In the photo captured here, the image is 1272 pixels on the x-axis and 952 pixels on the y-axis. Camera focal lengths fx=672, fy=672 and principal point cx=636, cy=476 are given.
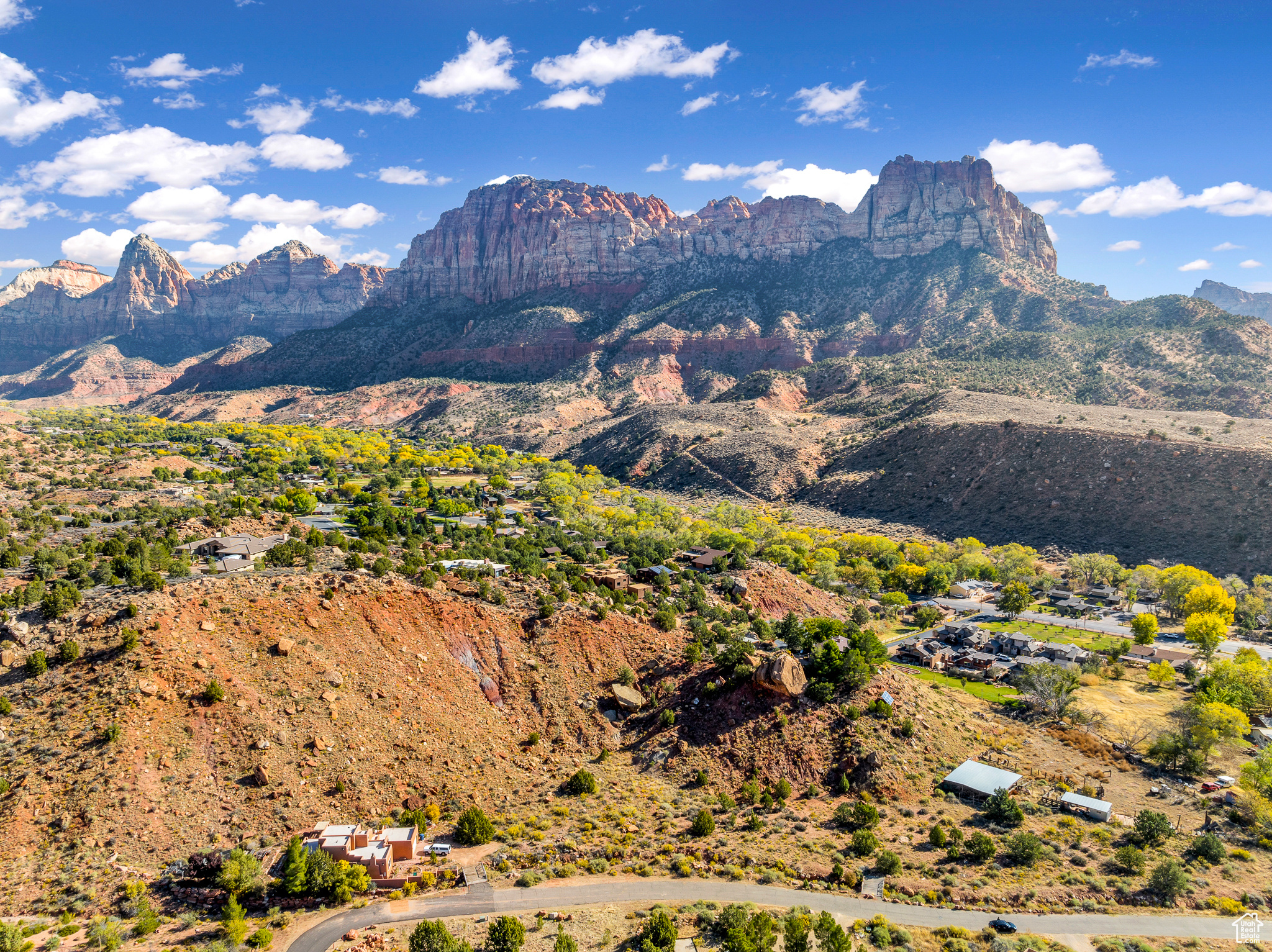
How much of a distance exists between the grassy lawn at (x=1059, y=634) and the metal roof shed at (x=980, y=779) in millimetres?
25684

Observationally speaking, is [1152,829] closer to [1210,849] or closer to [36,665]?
[1210,849]

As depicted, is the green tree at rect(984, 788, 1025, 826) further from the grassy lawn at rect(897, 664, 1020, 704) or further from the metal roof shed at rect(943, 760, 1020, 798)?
the grassy lawn at rect(897, 664, 1020, 704)

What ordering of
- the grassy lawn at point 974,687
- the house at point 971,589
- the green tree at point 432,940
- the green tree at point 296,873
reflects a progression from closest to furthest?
the green tree at point 432,940 → the green tree at point 296,873 → the grassy lawn at point 974,687 → the house at point 971,589

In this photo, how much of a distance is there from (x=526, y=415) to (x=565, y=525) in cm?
9347

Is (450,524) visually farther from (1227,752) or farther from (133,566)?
(1227,752)

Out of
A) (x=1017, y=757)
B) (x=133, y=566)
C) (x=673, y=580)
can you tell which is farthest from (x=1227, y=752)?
(x=133, y=566)

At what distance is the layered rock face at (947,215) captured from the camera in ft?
590

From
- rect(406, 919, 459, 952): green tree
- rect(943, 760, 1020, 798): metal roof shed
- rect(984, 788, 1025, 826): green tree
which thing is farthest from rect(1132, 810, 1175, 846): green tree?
rect(406, 919, 459, 952): green tree

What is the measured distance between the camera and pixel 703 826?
1103 inches

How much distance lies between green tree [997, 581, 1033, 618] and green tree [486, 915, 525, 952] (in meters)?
53.2

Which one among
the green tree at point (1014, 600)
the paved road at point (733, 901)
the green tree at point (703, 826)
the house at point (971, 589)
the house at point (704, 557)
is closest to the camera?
the paved road at point (733, 901)

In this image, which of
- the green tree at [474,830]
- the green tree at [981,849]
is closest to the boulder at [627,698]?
the green tree at [474,830]

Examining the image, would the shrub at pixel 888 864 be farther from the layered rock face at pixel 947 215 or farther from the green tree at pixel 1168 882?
the layered rock face at pixel 947 215

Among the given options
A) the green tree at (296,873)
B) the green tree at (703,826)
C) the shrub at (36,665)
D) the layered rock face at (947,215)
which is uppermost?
the layered rock face at (947,215)
